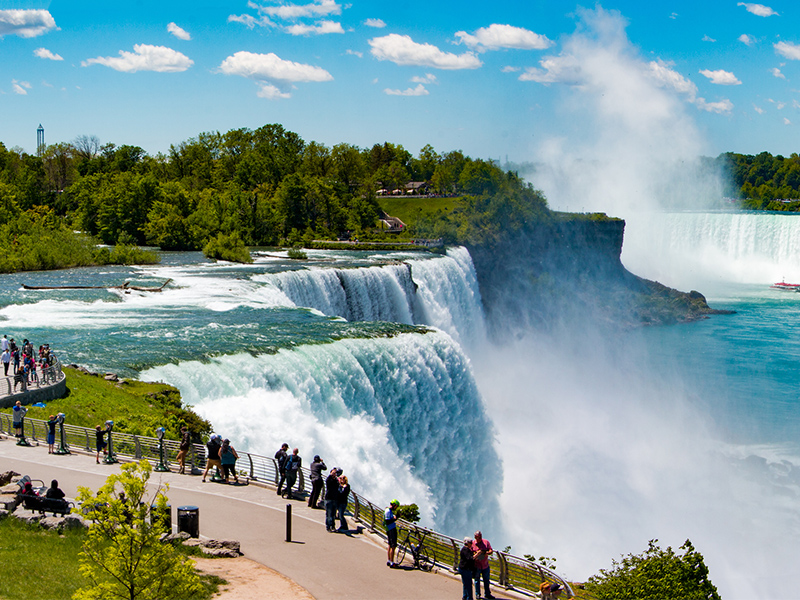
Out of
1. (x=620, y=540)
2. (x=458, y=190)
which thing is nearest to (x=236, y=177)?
(x=458, y=190)

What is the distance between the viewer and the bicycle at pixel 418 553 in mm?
12961

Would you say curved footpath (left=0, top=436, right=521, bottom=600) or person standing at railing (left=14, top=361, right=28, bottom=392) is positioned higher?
person standing at railing (left=14, top=361, right=28, bottom=392)

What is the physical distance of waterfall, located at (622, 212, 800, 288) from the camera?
90500 mm

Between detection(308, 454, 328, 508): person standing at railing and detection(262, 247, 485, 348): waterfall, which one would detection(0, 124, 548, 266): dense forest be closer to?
detection(262, 247, 485, 348): waterfall

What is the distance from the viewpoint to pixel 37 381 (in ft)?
69.6

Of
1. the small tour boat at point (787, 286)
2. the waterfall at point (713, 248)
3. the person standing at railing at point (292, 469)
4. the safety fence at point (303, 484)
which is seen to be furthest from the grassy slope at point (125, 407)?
the small tour boat at point (787, 286)

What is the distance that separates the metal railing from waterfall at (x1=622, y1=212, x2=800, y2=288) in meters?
75.6

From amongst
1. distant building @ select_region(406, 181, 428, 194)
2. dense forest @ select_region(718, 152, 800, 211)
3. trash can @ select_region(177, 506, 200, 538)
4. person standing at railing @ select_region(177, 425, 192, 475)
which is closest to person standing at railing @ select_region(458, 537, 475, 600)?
trash can @ select_region(177, 506, 200, 538)

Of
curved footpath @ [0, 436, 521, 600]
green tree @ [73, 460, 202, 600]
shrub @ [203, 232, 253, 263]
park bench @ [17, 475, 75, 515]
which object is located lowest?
curved footpath @ [0, 436, 521, 600]

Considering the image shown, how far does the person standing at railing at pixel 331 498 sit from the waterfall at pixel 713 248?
7873 cm

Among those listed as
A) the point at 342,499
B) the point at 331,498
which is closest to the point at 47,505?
the point at 331,498

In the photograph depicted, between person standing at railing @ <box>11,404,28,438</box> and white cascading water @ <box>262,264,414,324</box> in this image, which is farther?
white cascading water @ <box>262,264,414,324</box>

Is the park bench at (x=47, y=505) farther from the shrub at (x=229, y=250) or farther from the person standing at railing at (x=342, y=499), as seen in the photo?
the shrub at (x=229, y=250)

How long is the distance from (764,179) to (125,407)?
173 m
